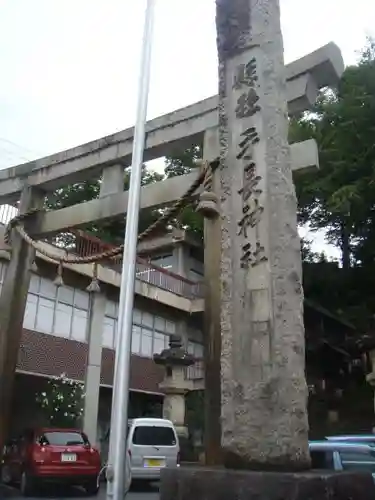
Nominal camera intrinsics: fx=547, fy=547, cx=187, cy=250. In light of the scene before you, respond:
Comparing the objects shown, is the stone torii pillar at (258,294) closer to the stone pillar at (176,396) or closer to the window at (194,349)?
the stone pillar at (176,396)

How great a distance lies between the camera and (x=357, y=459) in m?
7.40

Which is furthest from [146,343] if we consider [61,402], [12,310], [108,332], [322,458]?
[322,458]

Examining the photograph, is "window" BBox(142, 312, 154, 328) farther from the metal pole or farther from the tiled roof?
the metal pole

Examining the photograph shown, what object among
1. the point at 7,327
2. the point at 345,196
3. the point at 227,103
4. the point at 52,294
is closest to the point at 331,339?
the point at 345,196

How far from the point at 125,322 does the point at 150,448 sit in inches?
336

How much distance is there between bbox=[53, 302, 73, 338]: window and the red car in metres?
5.93

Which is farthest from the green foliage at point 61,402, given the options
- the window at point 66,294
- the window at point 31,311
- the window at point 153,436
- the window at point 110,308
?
the window at point 153,436

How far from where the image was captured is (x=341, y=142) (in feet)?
68.0

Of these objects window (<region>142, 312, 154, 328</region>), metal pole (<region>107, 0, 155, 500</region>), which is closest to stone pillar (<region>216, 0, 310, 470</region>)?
metal pole (<region>107, 0, 155, 500</region>)

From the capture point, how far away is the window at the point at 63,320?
17.6m

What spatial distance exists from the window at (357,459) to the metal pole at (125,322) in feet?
13.6

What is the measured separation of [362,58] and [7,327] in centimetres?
1950

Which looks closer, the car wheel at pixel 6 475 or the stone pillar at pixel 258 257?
the stone pillar at pixel 258 257

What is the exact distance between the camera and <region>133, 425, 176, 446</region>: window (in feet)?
41.1
